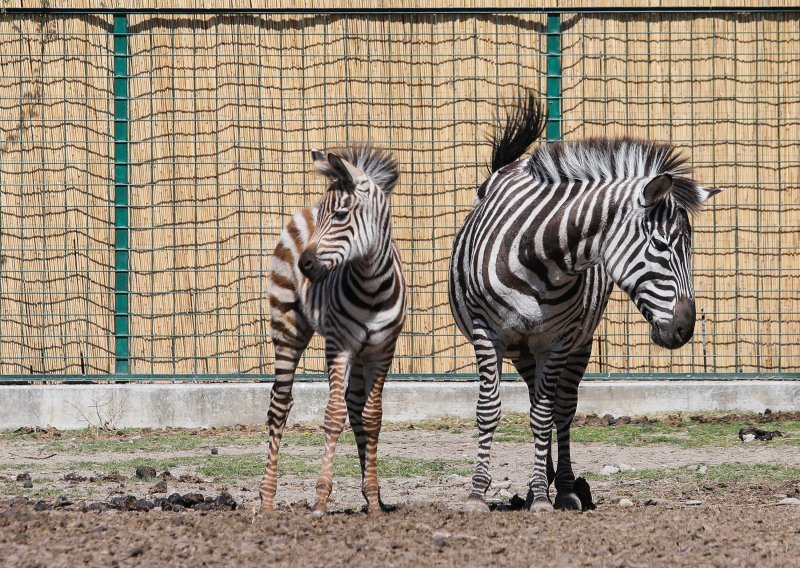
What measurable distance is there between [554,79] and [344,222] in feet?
19.7

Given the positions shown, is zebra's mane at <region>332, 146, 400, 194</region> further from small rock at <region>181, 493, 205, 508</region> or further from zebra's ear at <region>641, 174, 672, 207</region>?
small rock at <region>181, 493, 205, 508</region>

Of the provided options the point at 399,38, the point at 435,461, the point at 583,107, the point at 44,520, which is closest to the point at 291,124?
the point at 399,38

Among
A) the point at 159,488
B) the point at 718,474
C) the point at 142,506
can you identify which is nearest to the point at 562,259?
the point at 718,474

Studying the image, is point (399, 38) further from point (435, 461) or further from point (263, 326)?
point (435, 461)

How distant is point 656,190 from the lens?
628 centimetres

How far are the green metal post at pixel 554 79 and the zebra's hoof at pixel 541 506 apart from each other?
19.0 ft

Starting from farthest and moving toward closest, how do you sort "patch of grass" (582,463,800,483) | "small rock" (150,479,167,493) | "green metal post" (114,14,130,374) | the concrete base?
"green metal post" (114,14,130,374)
the concrete base
"patch of grass" (582,463,800,483)
"small rock" (150,479,167,493)

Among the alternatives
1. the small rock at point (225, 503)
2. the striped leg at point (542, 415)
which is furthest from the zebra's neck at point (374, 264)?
the small rock at point (225, 503)

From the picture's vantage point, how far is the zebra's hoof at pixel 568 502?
278 inches

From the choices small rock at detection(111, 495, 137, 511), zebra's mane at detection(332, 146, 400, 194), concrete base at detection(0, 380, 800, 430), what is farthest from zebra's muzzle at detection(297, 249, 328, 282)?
concrete base at detection(0, 380, 800, 430)

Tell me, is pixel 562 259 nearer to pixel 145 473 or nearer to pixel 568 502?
pixel 568 502

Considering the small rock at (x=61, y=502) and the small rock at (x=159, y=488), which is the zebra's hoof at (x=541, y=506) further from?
the small rock at (x=61, y=502)

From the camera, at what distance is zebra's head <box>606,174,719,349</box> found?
6.24 m

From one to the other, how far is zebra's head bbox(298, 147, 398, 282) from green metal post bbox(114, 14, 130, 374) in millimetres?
5329
